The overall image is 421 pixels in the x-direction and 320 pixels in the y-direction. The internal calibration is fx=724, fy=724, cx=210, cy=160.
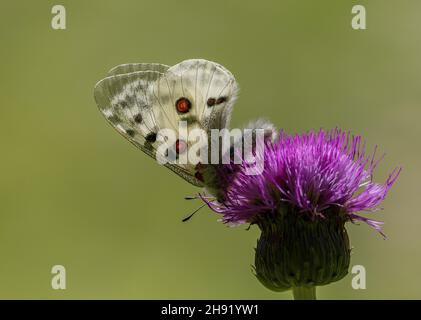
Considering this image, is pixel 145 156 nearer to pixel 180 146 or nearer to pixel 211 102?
pixel 211 102

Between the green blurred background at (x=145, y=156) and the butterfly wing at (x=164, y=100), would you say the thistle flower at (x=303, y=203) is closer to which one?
the butterfly wing at (x=164, y=100)

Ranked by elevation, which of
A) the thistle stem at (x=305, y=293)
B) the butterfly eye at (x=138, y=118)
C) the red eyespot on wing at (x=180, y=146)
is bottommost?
the thistle stem at (x=305, y=293)

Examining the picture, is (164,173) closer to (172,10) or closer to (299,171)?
(172,10)

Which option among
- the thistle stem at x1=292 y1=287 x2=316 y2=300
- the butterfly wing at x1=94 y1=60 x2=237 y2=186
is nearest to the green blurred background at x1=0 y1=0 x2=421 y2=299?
the butterfly wing at x1=94 y1=60 x2=237 y2=186

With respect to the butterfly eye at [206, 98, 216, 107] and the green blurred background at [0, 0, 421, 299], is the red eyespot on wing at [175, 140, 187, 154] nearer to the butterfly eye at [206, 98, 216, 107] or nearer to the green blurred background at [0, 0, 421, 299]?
the butterfly eye at [206, 98, 216, 107]

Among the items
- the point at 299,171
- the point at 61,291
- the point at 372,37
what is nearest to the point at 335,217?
the point at 299,171

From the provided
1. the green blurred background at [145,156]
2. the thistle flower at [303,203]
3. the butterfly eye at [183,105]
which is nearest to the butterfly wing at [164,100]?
the butterfly eye at [183,105]

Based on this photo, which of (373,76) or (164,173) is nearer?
(164,173)

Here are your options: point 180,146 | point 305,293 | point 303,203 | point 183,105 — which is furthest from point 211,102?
point 305,293
